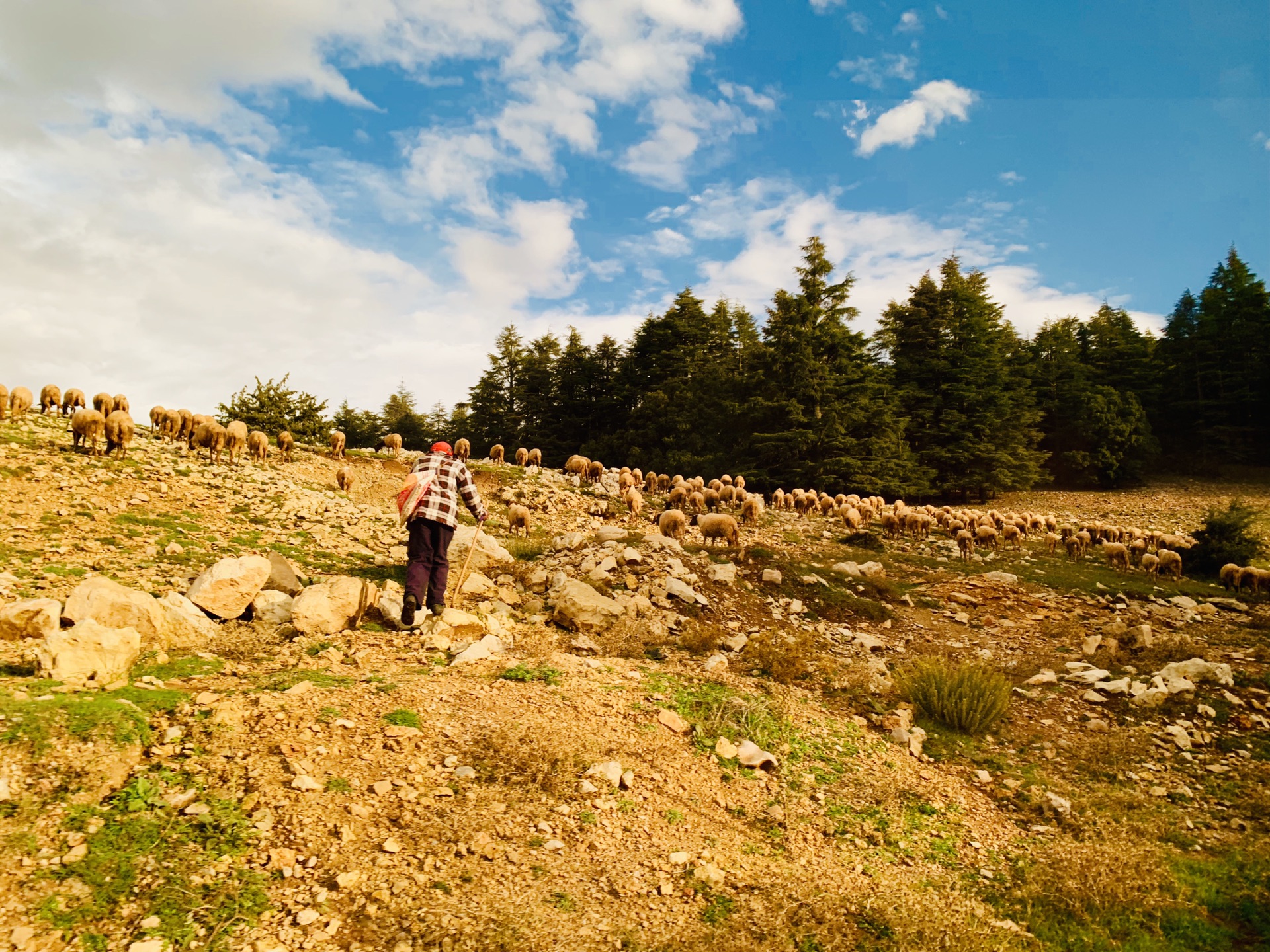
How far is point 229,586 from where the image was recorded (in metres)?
6.66

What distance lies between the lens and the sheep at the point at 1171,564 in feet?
56.9

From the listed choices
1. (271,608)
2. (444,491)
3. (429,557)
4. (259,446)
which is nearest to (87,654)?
(271,608)

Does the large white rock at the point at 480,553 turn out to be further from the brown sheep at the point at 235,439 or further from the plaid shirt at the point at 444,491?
the brown sheep at the point at 235,439

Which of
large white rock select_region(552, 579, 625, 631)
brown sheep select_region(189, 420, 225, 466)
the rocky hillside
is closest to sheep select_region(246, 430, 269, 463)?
brown sheep select_region(189, 420, 225, 466)

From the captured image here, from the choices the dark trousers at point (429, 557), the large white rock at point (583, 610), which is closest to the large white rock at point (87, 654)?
the dark trousers at point (429, 557)

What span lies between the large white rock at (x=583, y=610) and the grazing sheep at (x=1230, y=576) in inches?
695

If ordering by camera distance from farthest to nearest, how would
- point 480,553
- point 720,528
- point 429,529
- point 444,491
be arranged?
point 720,528, point 480,553, point 444,491, point 429,529

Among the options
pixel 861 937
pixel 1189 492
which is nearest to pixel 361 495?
pixel 861 937

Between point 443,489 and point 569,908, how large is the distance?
211 inches

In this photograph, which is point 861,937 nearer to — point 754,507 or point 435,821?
point 435,821

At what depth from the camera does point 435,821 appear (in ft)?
12.6

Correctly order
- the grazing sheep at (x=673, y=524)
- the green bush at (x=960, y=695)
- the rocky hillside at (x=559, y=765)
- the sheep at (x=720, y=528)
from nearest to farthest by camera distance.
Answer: the rocky hillside at (x=559, y=765) → the green bush at (x=960, y=695) → the sheep at (x=720, y=528) → the grazing sheep at (x=673, y=524)

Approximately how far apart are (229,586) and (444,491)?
8.20 ft

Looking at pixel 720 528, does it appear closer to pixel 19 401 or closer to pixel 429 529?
pixel 429 529
